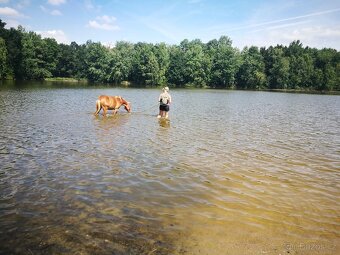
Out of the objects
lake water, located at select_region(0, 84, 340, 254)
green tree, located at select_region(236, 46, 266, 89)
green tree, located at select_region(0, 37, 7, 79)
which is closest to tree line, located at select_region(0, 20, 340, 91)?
green tree, located at select_region(236, 46, 266, 89)

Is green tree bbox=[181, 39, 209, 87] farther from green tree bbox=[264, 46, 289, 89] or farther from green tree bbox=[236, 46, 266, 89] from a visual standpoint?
green tree bbox=[264, 46, 289, 89]

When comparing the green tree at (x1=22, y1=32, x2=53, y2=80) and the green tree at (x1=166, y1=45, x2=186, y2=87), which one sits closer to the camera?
the green tree at (x1=22, y1=32, x2=53, y2=80)

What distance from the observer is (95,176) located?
26.9 feet

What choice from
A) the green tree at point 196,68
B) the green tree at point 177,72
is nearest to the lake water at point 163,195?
the green tree at point 196,68

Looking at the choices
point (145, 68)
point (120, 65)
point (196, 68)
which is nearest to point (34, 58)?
point (120, 65)

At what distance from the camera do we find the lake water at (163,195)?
5.02m

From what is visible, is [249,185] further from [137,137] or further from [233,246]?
[137,137]

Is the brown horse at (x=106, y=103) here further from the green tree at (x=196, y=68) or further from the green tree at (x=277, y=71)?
the green tree at (x=277, y=71)

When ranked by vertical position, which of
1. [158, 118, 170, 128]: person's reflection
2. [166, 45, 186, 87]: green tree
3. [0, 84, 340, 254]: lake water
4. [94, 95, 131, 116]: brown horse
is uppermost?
[166, 45, 186, 87]: green tree

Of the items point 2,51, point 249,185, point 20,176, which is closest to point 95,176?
point 20,176

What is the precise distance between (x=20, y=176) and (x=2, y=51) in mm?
77457

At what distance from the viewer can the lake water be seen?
198 inches

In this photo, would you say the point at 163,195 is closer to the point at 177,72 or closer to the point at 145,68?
the point at 145,68

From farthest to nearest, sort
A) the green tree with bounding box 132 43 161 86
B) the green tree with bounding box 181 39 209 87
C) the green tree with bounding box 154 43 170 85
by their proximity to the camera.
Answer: the green tree with bounding box 181 39 209 87, the green tree with bounding box 154 43 170 85, the green tree with bounding box 132 43 161 86
